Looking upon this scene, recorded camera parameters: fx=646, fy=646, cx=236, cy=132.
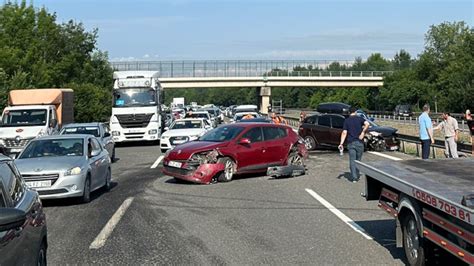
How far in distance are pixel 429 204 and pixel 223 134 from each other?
443 inches

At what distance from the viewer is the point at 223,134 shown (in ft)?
57.1

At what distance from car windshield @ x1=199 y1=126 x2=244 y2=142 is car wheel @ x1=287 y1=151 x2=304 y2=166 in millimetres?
1736

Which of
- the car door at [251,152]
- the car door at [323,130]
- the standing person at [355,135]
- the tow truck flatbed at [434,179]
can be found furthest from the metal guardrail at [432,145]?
the tow truck flatbed at [434,179]

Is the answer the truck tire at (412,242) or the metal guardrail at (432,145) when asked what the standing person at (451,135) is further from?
the truck tire at (412,242)

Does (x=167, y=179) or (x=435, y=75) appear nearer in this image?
(x=167, y=179)

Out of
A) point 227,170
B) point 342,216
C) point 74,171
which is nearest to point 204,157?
point 227,170

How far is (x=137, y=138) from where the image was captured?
107ft

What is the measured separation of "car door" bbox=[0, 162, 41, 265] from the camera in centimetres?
491

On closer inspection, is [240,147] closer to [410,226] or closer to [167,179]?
[167,179]

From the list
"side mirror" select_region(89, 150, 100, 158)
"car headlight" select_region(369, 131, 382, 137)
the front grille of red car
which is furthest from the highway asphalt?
"car headlight" select_region(369, 131, 382, 137)

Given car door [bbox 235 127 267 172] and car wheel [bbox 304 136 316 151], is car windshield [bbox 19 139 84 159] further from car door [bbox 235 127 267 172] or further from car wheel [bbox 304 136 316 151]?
car wheel [bbox 304 136 316 151]

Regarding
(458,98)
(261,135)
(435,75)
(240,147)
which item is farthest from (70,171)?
(435,75)

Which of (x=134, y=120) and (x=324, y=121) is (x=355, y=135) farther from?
(x=134, y=120)

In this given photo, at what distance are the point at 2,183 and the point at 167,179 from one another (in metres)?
12.0
